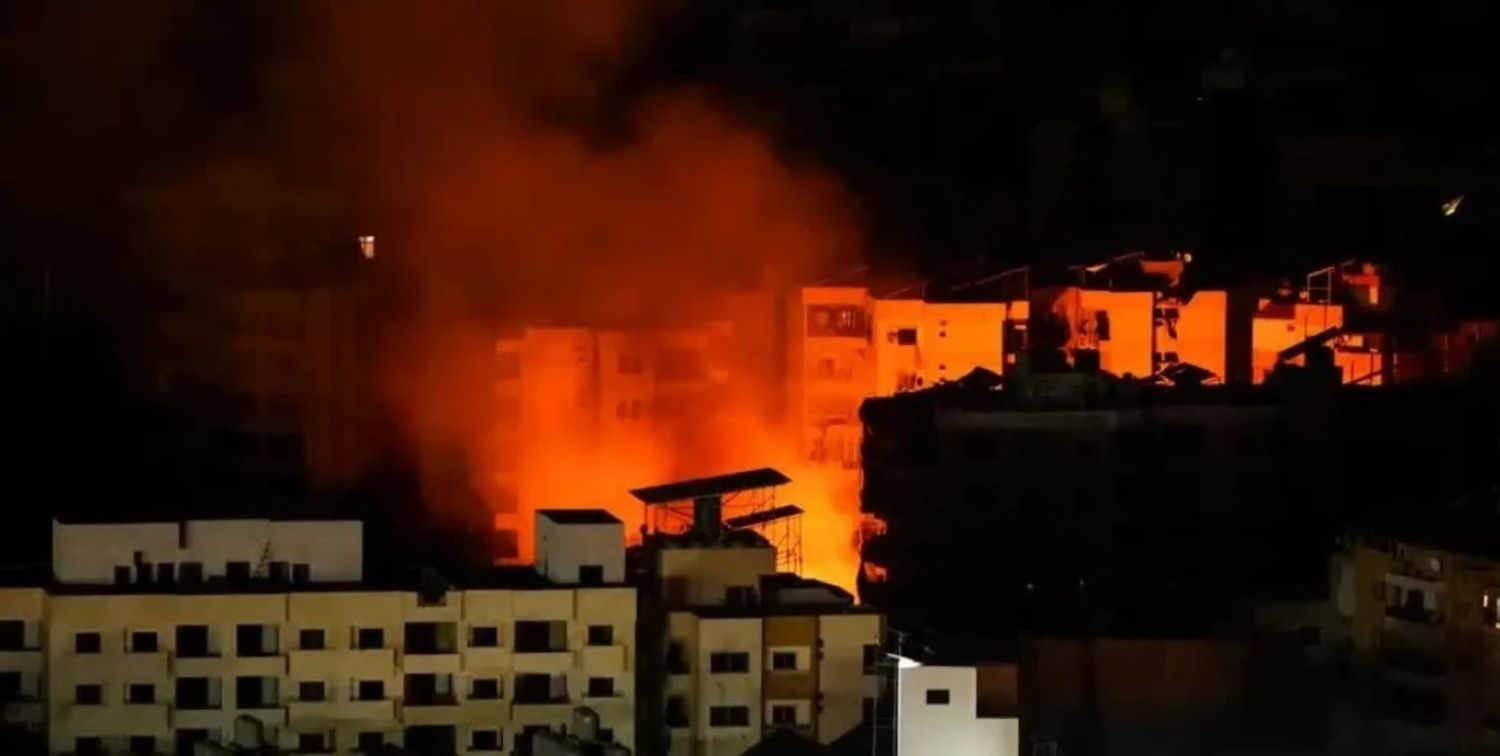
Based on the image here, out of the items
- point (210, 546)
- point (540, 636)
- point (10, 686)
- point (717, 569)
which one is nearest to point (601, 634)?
point (540, 636)

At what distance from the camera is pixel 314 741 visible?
7.81 meters

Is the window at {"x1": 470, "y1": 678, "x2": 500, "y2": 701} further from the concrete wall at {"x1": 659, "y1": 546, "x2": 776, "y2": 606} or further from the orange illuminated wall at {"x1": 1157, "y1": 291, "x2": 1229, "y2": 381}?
the orange illuminated wall at {"x1": 1157, "y1": 291, "x2": 1229, "y2": 381}

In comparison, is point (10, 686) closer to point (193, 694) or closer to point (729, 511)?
point (193, 694)

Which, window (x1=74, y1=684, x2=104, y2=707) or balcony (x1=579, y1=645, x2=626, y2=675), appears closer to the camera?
window (x1=74, y1=684, x2=104, y2=707)

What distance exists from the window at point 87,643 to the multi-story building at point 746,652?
64.8 inches

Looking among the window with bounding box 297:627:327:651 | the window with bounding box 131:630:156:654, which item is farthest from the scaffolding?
the window with bounding box 131:630:156:654

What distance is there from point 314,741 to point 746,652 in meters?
1.30

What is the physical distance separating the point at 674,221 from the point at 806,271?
0.64m

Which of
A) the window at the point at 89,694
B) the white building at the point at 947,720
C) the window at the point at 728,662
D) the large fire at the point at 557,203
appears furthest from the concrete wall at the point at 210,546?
the large fire at the point at 557,203

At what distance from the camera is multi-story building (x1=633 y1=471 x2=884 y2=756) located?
798cm

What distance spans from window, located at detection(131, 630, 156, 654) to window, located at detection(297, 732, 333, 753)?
0.50 meters

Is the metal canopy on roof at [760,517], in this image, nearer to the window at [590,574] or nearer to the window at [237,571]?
the window at [590,574]

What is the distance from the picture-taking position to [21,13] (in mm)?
11305

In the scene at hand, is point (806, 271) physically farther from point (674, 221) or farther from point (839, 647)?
point (839, 647)
